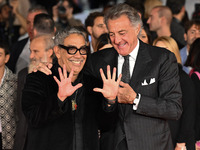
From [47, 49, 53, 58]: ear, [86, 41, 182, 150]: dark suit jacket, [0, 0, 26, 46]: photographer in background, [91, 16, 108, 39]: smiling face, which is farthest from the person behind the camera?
[0, 0, 26, 46]: photographer in background

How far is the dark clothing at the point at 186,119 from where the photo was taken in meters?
3.94

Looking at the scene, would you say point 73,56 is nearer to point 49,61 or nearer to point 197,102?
point 49,61

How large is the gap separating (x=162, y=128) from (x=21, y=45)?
3.06m

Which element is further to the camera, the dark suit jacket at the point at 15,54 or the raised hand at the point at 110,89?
the dark suit jacket at the point at 15,54

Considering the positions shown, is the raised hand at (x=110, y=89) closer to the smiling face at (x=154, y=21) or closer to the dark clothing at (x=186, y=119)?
the dark clothing at (x=186, y=119)

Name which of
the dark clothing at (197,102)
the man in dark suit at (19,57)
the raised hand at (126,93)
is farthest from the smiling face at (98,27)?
the raised hand at (126,93)

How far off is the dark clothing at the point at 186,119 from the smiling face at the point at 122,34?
107 cm

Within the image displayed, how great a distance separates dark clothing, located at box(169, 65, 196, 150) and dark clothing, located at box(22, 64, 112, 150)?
1.18 m

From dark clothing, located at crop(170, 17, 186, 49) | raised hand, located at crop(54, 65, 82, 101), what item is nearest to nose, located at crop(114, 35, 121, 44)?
raised hand, located at crop(54, 65, 82, 101)

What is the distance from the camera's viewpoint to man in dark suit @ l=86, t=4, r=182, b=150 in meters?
2.92

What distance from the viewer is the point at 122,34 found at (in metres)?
3.11

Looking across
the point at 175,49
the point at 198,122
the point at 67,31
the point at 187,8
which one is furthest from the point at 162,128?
the point at 187,8

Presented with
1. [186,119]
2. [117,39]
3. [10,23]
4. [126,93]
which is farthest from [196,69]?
[10,23]

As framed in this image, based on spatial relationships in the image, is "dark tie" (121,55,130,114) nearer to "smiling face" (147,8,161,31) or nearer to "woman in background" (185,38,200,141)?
"woman in background" (185,38,200,141)
